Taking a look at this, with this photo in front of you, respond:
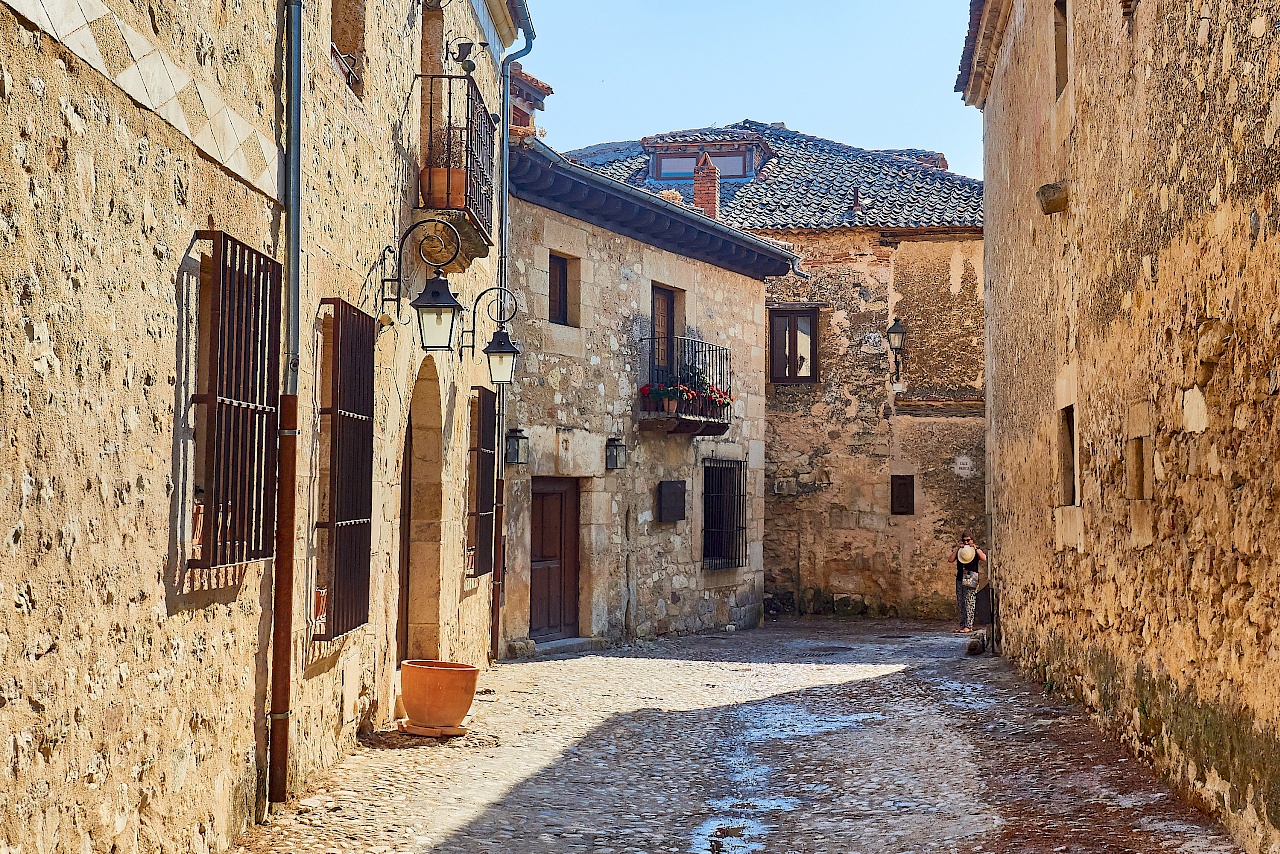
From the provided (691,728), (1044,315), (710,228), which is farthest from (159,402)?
(710,228)

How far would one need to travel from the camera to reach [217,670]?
4734mm

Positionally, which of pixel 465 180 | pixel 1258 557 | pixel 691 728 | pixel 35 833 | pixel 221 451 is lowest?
pixel 691 728

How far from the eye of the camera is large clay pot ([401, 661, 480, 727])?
732cm

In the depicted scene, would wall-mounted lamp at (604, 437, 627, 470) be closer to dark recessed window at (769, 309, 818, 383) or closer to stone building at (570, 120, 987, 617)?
stone building at (570, 120, 987, 617)

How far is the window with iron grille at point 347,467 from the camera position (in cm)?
602

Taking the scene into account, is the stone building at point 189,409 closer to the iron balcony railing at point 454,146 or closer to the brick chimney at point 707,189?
the iron balcony railing at point 454,146

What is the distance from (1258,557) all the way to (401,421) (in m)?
4.92

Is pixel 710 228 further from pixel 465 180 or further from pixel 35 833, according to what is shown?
pixel 35 833

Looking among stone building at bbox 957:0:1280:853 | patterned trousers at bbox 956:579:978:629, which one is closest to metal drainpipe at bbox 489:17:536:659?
stone building at bbox 957:0:1280:853

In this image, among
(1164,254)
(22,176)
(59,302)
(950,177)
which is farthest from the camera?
(950,177)

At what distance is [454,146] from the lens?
854 cm

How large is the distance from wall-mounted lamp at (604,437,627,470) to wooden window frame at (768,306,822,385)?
Result: 607 centimetres

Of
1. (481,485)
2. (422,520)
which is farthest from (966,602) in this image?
(422,520)

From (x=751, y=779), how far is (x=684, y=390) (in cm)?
790
